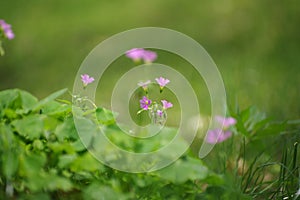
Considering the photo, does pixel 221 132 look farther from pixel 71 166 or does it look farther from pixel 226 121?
pixel 71 166

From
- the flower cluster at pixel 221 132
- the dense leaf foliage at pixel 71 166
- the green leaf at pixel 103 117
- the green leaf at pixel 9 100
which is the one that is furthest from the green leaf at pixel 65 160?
the flower cluster at pixel 221 132

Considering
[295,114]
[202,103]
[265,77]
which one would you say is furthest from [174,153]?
[265,77]

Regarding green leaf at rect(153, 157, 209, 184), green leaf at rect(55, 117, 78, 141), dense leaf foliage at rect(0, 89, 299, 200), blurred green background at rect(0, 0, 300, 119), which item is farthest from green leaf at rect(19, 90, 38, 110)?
blurred green background at rect(0, 0, 300, 119)

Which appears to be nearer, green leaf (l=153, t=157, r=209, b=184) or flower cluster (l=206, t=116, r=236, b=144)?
green leaf (l=153, t=157, r=209, b=184)

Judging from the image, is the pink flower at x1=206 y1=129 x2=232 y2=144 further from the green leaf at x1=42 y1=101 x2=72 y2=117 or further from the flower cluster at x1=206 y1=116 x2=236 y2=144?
the green leaf at x1=42 y1=101 x2=72 y2=117

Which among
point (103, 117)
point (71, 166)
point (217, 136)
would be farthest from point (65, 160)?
point (217, 136)

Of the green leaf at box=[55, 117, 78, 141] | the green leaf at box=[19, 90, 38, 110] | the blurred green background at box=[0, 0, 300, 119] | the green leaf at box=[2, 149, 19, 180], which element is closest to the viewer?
the green leaf at box=[2, 149, 19, 180]

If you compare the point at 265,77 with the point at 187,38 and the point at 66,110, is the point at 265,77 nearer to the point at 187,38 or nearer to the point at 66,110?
the point at 187,38
